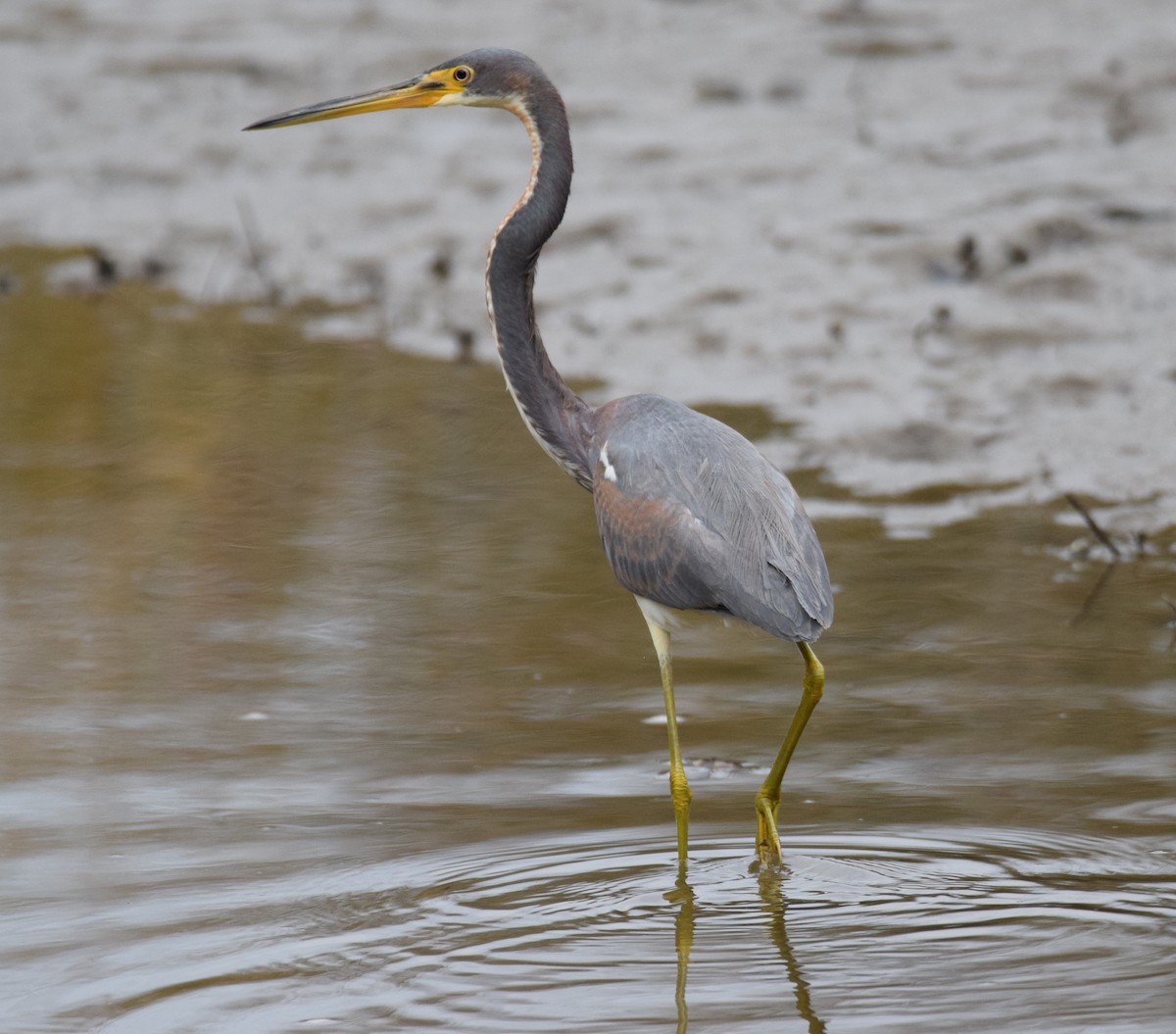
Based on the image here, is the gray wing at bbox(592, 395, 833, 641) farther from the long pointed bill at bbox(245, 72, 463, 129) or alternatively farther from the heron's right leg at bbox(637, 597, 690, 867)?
the long pointed bill at bbox(245, 72, 463, 129)

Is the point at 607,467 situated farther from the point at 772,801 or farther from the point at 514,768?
the point at 772,801

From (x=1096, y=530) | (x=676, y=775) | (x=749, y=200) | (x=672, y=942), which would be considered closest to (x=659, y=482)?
(x=676, y=775)

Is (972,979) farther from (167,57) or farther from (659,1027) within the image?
(167,57)

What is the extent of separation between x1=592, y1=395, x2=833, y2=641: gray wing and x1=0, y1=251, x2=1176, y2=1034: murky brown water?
0.54 metres

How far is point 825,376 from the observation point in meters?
8.72

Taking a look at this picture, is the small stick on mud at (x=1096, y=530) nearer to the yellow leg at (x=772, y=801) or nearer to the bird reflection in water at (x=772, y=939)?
the yellow leg at (x=772, y=801)

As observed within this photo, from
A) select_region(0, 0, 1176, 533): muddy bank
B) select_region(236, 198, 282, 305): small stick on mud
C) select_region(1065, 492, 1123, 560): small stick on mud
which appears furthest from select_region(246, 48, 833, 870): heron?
select_region(236, 198, 282, 305): small stick on mud

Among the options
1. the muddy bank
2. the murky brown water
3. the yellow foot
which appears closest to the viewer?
the murky brown water

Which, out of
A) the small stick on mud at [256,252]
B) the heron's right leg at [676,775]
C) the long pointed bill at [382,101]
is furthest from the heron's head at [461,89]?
the small stick on mud at [256,252]

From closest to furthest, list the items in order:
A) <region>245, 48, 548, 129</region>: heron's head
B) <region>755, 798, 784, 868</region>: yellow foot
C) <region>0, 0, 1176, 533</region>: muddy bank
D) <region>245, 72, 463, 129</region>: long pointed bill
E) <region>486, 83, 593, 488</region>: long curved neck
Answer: <region>755, 798, 784, 868</region>: yellow foot < <region>486, 83, 593, 488</region>: long curved neck < <region>245, 48, 548, 129</region>: heron's head < <region>245, 72, 463, 129</region>: long pointed bill < <region>0, 0, 1176, 533</region>: muddy bank

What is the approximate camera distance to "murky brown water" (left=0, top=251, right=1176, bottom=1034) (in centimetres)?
406

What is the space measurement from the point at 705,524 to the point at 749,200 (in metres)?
6.55

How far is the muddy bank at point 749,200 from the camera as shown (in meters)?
8.31

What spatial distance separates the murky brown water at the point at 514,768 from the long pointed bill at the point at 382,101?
155 cm
